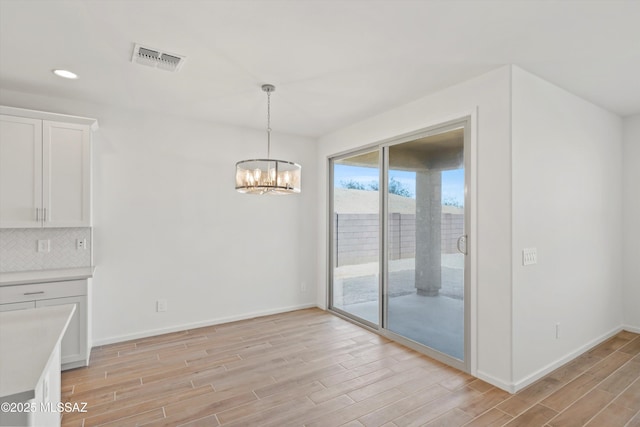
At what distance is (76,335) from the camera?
10.2ft

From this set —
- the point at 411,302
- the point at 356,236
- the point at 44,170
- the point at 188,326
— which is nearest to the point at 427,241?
the point at 411,302

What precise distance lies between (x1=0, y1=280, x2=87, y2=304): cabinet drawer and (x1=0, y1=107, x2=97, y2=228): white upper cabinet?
58 cm

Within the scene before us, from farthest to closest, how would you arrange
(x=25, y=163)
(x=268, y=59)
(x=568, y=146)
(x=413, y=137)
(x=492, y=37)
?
(x=413, y=137) → (x=568, y=146) → (x=25, y=163) → (x=268, y=59) → (x=492, y=37)

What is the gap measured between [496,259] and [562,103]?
1.79m

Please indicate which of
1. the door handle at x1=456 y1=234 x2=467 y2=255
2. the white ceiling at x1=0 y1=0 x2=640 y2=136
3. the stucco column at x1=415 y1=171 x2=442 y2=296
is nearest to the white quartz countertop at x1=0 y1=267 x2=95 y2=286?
the white ceiling at x1=0 y1=0 x2=640 y2=136

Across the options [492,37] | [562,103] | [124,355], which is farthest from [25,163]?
[562,103]

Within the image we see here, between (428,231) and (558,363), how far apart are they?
171 centimetres

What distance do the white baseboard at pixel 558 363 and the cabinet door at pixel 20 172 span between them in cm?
459

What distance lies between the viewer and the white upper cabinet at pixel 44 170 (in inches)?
119

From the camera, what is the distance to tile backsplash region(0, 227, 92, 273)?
3.21m

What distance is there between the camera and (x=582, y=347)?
136 inches

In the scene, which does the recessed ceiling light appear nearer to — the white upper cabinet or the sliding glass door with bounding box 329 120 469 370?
the white upper cabinet

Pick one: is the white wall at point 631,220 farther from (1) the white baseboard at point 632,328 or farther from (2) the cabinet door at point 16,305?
(2) the cabinet door at point 16,305

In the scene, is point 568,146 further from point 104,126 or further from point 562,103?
point 104,126
